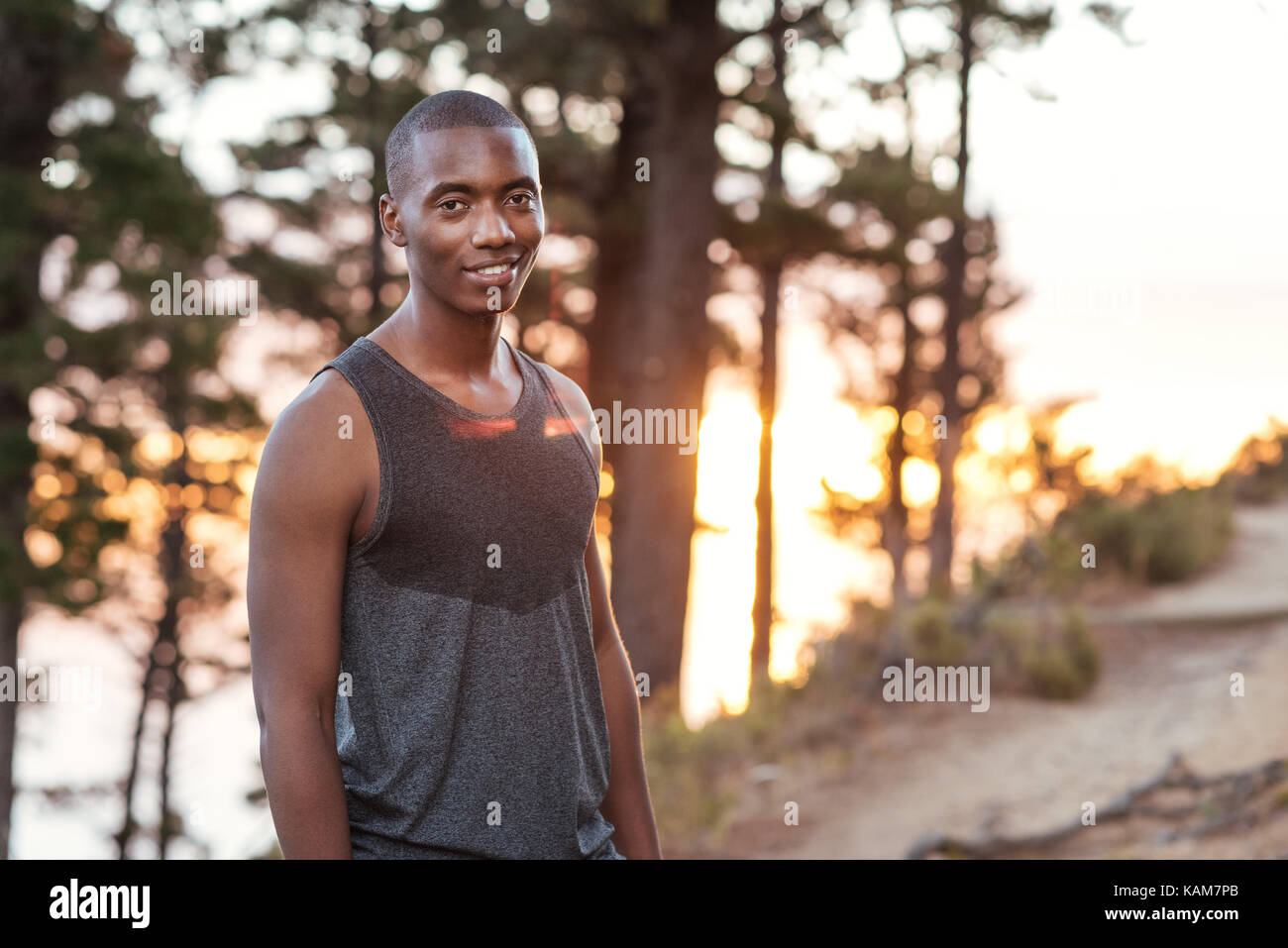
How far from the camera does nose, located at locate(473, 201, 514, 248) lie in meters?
1.93

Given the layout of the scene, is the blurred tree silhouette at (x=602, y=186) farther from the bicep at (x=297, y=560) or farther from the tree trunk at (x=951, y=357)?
the bicep at (x=297, y=560)

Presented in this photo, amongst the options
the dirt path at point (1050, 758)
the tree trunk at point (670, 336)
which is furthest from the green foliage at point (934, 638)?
the tree trunk at point (670, 336)

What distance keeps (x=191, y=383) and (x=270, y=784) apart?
17585 mm

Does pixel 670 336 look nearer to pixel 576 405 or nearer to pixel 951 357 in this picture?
pixel 576 405

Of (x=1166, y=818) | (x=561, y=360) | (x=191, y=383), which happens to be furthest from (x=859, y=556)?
(x=1166, y=818)

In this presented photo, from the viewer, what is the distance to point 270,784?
6.01 feet

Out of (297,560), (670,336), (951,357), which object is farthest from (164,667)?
(297,560)

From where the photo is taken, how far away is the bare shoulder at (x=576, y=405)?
222cm

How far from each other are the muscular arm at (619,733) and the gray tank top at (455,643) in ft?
0.76

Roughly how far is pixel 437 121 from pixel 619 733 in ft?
3.74

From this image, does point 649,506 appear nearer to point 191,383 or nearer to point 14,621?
point 14,621

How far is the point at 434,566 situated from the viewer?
1.89m

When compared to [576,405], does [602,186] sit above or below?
above

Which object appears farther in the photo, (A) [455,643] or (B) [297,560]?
(A) [455,643]
